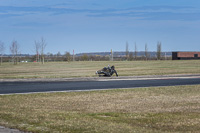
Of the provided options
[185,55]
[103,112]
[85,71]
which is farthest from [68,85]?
[185,55]

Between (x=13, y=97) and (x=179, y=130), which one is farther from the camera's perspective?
(x=13, y=97)

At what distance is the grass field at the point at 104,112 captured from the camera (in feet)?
28.8

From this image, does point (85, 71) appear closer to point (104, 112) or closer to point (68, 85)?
point (68, 85)

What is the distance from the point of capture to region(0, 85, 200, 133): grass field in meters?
8.78

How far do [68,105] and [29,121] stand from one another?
3494 millimetres

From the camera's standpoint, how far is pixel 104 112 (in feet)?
36.5

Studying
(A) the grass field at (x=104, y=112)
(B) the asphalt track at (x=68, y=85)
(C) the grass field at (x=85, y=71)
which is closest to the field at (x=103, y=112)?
(A) the grass field at (x=104, y=112)

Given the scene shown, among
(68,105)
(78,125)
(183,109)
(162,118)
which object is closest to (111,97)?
(68,105)

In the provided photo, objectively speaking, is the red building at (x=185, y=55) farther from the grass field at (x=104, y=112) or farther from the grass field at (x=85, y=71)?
the grass field at (x=104, y=112)

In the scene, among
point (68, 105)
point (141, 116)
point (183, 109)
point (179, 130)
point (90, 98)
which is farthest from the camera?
point (90, 98)

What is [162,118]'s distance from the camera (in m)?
9.97

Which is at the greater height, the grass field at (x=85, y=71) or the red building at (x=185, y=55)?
the red building at (x=185, y=55)

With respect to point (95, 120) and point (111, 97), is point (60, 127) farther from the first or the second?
point (111, 97)

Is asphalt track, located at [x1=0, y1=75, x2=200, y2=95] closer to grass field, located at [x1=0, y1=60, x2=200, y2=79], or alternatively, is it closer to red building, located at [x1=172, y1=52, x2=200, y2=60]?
grass field, located at [x1=0, y1=60, x2=200, y2=79]
